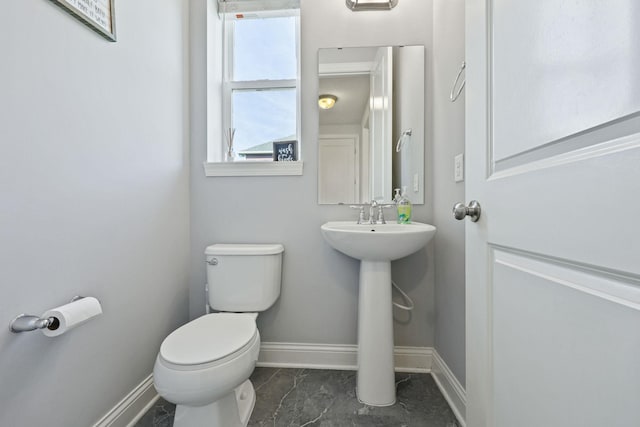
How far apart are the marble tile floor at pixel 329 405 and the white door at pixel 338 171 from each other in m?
0.98

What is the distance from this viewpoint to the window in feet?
5.87

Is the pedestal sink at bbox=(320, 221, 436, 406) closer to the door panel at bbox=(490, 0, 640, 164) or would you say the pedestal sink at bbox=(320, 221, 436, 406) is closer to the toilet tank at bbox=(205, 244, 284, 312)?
the toilet tank at bbox=(205, 244, 284, 312)

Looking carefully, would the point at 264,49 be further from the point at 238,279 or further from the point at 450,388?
the point at 450,388

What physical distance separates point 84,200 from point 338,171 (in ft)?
3.81

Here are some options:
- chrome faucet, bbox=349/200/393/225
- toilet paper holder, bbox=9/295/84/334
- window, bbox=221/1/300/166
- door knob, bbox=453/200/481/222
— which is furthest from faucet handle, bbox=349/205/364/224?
toilet paper holder, bbox=9/295/84/334

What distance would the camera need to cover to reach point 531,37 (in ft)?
1.76

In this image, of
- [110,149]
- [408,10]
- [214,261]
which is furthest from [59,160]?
[408,10]

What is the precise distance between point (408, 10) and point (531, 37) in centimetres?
132

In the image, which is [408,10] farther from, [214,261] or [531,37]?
[214,261]

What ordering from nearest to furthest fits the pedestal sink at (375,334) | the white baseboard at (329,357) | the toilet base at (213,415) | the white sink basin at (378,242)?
the toilet base at (213,415) → the white sink basin at (378,242) → the pedestal sink at (375,334) → the white baseboard at (329,357)

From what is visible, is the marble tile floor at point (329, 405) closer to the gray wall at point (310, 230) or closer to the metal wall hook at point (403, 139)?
the gray wall at point (310, 230)

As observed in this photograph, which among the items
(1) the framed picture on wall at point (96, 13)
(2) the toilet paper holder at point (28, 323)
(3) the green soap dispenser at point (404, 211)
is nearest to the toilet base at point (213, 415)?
(2) the toilet paper holder at point (28, 323)

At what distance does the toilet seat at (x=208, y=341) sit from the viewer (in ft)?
3.05

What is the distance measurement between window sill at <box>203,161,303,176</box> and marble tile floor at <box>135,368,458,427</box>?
3.73ft
